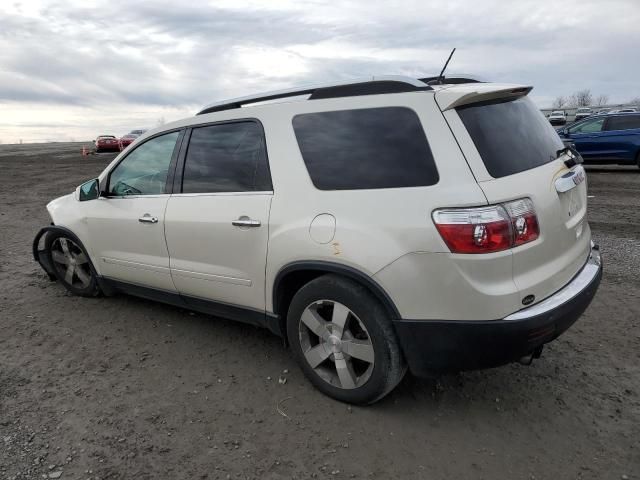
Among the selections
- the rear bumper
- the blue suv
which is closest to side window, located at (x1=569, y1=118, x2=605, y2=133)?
the blue suv

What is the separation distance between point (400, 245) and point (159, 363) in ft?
6.94

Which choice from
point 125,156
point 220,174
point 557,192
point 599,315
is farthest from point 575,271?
point 125,156

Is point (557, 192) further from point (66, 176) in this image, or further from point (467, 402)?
point (66, 176)

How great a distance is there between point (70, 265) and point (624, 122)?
14.4 m

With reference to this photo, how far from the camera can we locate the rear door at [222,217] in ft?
10.5

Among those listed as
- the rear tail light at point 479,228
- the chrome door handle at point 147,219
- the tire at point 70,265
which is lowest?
the tire at point 70,265

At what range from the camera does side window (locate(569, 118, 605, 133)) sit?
45.8ft

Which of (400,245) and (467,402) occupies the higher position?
(400,245)

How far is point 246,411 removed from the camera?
9.91 feet

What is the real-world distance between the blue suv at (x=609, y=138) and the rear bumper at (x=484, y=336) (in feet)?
41.6

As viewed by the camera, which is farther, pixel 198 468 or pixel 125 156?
pixel 125 156

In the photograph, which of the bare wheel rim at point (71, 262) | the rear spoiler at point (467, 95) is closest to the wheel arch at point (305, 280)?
the rear spoiler at point (467, 95)

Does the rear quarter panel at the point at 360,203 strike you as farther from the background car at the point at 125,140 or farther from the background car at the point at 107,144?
the background car at the point at 107,144

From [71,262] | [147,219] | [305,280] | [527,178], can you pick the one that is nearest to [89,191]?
[71,262]
